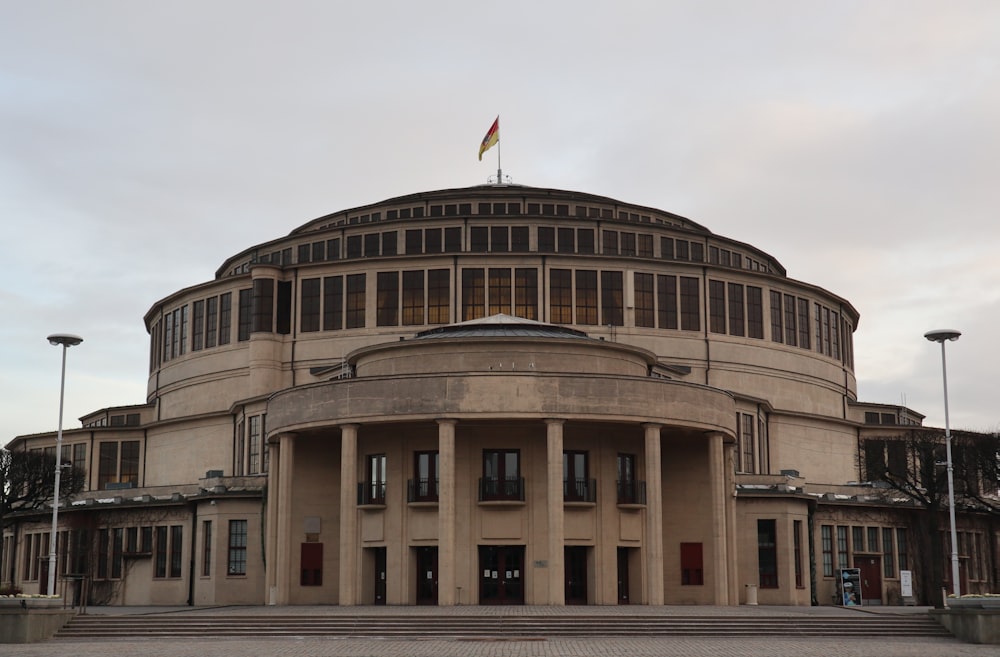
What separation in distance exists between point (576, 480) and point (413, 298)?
68.7 ft

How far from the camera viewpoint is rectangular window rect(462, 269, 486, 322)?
219ft

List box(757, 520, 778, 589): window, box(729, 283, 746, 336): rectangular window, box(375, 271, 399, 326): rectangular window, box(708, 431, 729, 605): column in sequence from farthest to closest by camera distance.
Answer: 1. box(729, 283, 746, 336): rectangular window
2. box(375, 271, 399, 326): rectangular window
3. box(757, 520, 778, 589): window
4. box(708, 431, 729, 605): column

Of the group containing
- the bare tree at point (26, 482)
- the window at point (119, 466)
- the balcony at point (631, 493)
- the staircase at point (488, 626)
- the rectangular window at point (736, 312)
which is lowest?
the staircase at point (488, 626)

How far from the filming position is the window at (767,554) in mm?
56094

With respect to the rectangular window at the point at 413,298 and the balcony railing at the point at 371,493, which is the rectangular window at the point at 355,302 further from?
the balcony railing at the point at 371,493

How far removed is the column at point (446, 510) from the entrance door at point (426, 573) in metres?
2.13

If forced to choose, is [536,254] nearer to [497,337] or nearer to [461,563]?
[497,337]

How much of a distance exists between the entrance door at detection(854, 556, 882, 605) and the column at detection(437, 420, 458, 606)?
81.9 feet

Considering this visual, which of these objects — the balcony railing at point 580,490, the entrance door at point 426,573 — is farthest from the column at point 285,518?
the balcony railing at point 580,490

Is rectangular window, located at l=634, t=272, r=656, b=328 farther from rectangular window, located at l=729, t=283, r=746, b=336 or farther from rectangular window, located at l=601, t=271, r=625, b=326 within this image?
rectangular window, located at l=729, t=283, r=746, b=336

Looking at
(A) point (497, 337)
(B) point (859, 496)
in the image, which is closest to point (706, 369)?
(B) point (859, 496)

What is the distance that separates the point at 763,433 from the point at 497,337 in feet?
77.7

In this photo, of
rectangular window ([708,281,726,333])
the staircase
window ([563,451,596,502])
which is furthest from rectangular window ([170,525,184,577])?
rectangular window ([708,281,726,333])

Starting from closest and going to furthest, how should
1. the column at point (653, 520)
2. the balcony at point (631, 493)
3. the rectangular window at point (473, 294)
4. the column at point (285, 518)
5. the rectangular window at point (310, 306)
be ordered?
1. the column at point (653, 520)
2. the balcony at point (631, 493)
3. the column at point (285, 518)
4. the rectangular window at point (473, 294)
5. the rectangular window at point (310, 306)
